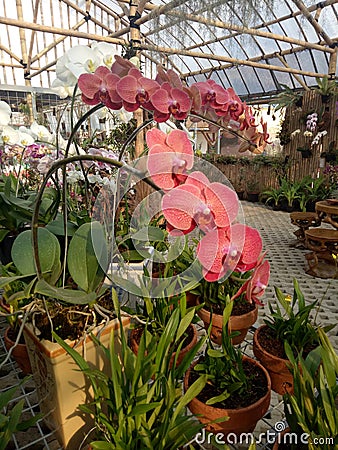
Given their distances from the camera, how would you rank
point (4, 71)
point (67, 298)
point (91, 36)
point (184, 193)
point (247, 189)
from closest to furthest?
point (184, 193), point (67, 298), point (91, 36), point (247, 189), point (4, 71)

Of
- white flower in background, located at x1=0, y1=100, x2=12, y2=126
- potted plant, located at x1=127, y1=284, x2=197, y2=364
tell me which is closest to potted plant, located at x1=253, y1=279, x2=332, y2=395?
potted plant, located at x1=127, y1=284, x2=197, y2=364

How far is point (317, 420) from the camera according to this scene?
0.64 m

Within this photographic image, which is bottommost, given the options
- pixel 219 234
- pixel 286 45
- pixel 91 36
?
pixel 219 234

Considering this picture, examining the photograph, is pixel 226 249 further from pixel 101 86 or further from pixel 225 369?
pixel 225 369

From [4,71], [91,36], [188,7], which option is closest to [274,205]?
[91,36]

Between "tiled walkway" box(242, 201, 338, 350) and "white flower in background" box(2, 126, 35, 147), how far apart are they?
0.91 metres

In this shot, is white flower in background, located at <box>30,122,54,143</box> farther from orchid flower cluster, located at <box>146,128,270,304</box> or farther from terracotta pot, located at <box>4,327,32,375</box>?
orchid flower cluster, located at <box>146,128,270,304</box>

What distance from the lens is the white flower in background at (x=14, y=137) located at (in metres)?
1.19

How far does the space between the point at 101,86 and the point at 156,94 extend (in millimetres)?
108

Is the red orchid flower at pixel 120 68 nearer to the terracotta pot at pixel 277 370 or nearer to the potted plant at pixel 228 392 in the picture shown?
the potted plant at pixel 228 392

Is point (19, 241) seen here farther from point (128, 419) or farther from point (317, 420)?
point (317, 420)

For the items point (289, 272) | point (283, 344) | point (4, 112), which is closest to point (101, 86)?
point (4, 112)

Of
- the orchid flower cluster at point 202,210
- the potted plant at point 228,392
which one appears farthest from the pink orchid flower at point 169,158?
the potted plant at point 228,392

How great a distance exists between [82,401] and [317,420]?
50cm
